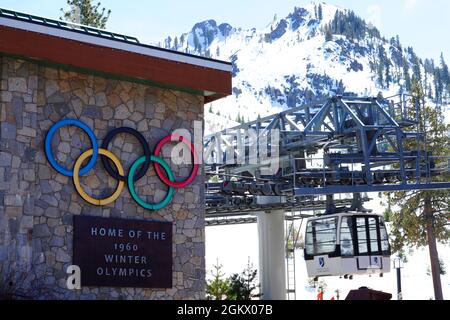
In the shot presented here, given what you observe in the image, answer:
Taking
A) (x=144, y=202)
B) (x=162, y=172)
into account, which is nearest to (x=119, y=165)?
(x=144, y=202)

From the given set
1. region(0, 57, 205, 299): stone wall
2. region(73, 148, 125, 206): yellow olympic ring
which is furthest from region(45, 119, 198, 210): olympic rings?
region(0, 57, 205, 299): stone wall

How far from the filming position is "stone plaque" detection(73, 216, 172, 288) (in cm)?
1948

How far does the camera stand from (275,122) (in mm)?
32156

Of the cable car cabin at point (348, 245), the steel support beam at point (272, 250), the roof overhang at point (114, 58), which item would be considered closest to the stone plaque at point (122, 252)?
the roof overhang at point (114, 58)

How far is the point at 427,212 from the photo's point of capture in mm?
45250

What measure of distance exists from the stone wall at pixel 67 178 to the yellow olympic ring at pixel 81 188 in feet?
0.38

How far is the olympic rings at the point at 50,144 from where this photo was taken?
19234 mm

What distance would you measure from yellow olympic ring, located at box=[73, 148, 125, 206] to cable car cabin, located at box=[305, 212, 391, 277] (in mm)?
9942

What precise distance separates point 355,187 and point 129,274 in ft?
34.0

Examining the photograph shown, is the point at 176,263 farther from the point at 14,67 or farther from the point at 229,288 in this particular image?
the point at 229,288

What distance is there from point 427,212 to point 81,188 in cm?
2914

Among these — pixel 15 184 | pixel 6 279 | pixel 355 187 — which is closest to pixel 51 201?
pixel 15 184

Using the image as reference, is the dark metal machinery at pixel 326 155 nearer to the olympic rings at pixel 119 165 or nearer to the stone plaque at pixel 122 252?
the olympic rings at pixel 119 165

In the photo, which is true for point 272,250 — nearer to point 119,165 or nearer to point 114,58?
point 119,165
